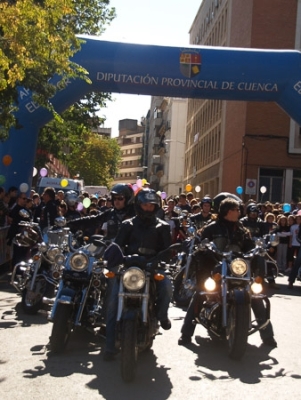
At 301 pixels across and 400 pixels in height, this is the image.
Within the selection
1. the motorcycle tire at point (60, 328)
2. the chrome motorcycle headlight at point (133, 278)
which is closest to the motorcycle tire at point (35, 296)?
the motorcycle tire at point (60, 328)

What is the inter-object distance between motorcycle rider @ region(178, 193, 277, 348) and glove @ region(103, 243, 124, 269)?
153cm

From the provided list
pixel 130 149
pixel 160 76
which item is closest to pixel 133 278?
pixel 160 76

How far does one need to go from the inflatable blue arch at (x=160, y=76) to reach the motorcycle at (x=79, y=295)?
27.4 feet

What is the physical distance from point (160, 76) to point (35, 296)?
792 cm

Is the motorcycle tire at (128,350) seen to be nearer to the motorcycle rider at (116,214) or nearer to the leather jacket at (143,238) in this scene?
the leather jacket at (143,238)

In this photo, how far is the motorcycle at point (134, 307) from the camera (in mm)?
5641

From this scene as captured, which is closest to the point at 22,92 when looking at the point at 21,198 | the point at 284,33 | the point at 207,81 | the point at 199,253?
the point at 21,198

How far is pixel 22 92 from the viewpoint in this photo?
14.9 metres

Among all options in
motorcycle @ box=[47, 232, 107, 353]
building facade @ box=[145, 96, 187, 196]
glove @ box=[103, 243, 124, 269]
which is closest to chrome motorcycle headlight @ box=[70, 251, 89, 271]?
motorcycle @ box=[47, 232, 107, 353]

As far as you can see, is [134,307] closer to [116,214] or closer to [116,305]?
[116,305]

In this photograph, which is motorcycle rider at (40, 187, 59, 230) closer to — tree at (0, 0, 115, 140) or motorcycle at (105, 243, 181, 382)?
tree at (0, 0, 115, 140)

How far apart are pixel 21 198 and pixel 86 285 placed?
6.91 meters

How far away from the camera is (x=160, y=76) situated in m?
15.5

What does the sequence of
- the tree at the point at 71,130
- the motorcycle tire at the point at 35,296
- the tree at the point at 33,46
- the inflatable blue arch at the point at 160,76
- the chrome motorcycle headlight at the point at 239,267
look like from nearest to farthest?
the chrome motorcycle headlight at the point at 239,267 < the motorcycle tire at the point at 35,296 < the tree at the point at 33,46 < the inflatable blue arch at the point at 160,76 < the tree at the point at 71,130
